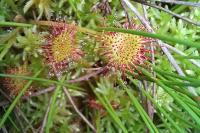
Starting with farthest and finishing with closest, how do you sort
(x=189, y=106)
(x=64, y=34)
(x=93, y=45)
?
1. (x=93, y=45)
2. (x=64, y=34)
3. (x=189, y=106)

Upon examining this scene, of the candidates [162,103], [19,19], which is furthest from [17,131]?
[162,103]

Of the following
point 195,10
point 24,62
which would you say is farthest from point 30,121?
point 195,10

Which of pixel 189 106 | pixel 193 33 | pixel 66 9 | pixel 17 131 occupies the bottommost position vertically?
pixel 17 131

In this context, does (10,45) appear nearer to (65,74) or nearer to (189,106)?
(65,74)

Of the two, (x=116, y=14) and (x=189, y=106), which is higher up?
(x=116, y=14)

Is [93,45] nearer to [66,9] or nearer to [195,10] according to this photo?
[66,9]

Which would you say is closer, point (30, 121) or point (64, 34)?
point (64, 34)

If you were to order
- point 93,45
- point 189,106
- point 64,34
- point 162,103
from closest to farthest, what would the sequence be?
point 189,106
point 64,34
point 93,45
point 162,103

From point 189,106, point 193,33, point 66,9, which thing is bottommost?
point 189,106

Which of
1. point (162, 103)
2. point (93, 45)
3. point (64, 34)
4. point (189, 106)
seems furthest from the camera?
point (162, 103)
